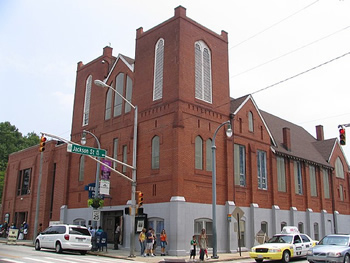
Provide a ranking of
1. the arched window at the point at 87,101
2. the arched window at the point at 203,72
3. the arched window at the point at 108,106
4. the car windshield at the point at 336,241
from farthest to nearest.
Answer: the arched window at the point at 87,101, the arched window at the point at 108,106, the arched window at the point at 203,72, the car windshield at the point at 336,241

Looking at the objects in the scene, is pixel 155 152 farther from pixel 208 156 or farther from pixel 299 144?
pixel 299 144

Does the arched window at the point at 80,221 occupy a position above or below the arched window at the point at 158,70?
below

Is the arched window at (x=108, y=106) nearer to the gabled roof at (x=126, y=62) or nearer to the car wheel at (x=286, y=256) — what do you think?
the gabled roof at (x=126, y=62)

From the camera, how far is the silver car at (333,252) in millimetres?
16156

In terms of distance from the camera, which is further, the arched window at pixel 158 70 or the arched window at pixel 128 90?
the arched window at pixel 128 90

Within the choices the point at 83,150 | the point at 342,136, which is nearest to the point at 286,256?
the point at 342,136

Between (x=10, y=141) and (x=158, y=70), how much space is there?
50.9 meters

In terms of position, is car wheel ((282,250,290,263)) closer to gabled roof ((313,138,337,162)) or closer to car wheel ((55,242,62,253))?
car wheel ((55,242,62,253))

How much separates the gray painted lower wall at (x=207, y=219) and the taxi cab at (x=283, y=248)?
2935mm

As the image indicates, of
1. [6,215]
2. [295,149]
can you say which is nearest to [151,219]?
[295,149]

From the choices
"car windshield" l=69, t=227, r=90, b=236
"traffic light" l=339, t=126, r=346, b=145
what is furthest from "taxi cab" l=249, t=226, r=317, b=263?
"car windshield" l=69, t=227, r=90, b=236

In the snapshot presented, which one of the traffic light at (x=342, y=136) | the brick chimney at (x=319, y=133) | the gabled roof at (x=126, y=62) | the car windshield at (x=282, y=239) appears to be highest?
the gabled roof at (x=126, y=62)

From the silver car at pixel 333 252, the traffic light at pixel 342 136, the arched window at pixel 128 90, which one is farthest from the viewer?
the arched window at pixel 128 90

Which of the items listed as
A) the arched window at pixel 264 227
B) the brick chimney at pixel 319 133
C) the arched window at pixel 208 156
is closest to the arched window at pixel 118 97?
the arched window at pixel 208 156
